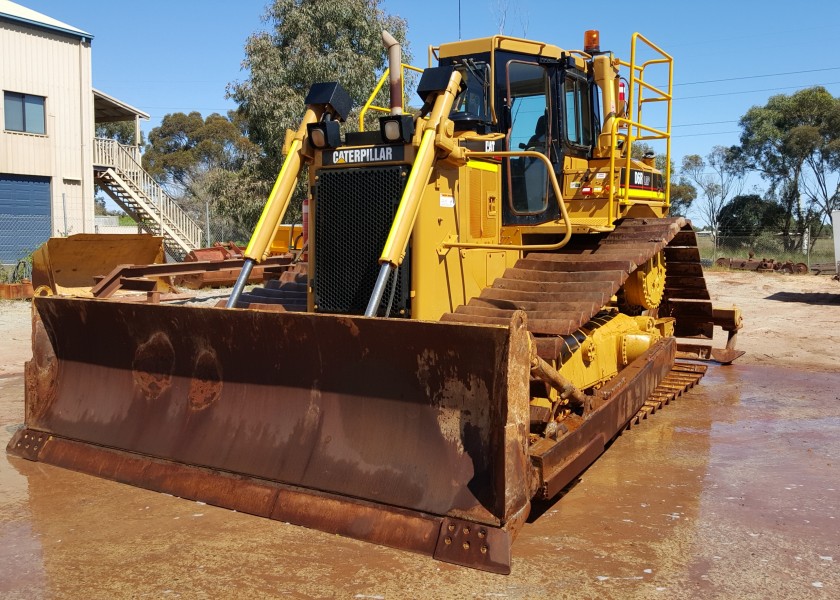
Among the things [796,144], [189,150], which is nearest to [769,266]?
[796,144]

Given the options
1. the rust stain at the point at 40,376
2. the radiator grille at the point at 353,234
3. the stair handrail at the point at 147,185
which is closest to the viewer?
the radiator grille at the point at 353,234

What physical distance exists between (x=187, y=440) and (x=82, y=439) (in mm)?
979

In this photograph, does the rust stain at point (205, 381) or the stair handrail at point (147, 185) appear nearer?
the rust stain at point (205, 381)

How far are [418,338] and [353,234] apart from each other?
61.3 inches

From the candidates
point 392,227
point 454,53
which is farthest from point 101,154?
point 392,227

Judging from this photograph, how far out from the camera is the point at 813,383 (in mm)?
9328

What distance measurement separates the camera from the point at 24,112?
23.6 m

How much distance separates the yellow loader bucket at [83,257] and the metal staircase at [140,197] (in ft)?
33.7

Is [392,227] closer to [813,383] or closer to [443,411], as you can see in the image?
[443,411]

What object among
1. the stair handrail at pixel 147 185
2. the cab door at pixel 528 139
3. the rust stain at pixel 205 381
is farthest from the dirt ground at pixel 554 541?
the stair handrail at pixel 147 185

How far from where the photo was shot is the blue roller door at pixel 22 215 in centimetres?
2327

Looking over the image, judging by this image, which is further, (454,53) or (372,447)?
Result: (454,53)

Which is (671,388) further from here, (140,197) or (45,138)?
(140,197)

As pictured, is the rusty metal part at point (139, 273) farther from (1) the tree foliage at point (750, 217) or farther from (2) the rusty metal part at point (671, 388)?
(1) the tree foliage at point (750, 217)
